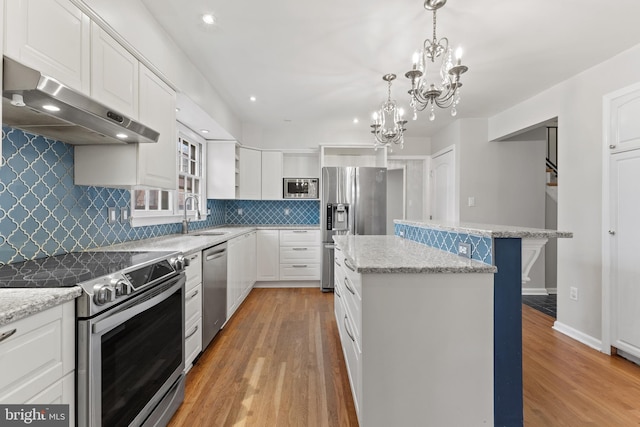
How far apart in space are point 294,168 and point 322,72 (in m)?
2.26

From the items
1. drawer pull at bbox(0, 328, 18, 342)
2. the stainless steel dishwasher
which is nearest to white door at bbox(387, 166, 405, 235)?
the stainless steel dishwasher

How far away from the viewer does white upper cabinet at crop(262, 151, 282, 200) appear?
461cm

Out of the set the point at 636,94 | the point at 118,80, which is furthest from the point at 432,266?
the point at 636,94

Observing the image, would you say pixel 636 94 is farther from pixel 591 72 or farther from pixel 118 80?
pixel 118 80

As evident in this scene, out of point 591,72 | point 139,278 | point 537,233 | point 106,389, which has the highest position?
point 591,72

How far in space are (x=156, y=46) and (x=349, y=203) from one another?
2933 millimetres

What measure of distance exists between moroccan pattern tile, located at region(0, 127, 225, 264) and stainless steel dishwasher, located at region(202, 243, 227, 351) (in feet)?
2.31

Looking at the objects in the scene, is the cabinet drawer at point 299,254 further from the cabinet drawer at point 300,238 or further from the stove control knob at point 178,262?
the stove control knob at point 178,262

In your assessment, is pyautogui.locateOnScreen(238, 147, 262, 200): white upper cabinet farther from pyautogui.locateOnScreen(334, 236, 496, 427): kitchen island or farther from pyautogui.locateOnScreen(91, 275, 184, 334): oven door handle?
pyautogui.locateOnScreen(334, 236, 496, 427): kitchen island

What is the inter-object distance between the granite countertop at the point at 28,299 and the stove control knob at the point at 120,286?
5.1 inches

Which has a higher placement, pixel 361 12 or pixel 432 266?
pixel 361 12

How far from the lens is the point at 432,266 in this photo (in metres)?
1.39

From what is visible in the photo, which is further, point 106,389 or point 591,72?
point 591,72

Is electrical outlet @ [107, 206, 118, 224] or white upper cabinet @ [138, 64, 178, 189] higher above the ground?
white upper cabinet @ [138, 64, 178, 189]
